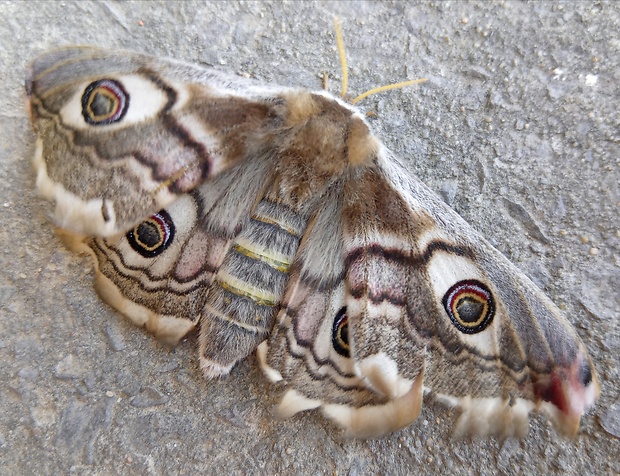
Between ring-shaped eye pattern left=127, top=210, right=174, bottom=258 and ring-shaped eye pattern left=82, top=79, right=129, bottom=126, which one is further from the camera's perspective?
ring-shaped eye pattern left=127, top=210, right=174, bottom=258

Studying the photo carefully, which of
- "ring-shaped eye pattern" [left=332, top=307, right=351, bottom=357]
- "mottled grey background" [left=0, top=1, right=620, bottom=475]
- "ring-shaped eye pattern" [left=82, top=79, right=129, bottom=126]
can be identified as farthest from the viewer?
"mottled grey background" [left=0, top=1, right=620, bottom=475]

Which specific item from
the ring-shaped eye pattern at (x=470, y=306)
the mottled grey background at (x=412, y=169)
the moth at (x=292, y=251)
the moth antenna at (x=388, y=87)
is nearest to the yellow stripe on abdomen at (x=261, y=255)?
the moth at (x=292, y=251)

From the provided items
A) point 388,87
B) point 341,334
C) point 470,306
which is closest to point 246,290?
point 341,334

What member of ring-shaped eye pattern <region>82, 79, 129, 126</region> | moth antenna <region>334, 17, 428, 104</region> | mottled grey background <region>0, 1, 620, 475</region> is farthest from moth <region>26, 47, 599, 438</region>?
moth antenna <region>334, 17, 428, 104</region>

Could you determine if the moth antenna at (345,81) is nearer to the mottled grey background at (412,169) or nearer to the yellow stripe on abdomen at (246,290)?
the mottled grey background at (412,169)

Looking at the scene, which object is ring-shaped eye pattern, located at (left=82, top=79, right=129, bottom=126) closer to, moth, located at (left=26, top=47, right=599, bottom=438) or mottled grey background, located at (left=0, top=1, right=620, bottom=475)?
moth, located at (left=26, top=47, right=599, bottom=438)
